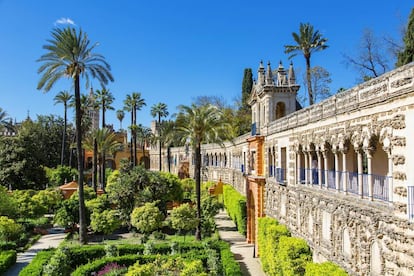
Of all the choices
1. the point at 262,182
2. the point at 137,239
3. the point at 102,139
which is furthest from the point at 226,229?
the point at 102,139

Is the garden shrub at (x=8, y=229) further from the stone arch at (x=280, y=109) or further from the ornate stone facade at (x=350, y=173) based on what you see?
the stone arch at (x=280, y=109)

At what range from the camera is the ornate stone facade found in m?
9.49

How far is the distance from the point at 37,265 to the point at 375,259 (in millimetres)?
17193

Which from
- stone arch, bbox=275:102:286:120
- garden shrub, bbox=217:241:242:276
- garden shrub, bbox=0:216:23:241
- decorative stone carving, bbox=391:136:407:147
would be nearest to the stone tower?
stone arch, bbox=275:102:286:120

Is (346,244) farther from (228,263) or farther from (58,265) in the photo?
(58,265)

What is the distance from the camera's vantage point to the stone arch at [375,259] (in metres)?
10.6

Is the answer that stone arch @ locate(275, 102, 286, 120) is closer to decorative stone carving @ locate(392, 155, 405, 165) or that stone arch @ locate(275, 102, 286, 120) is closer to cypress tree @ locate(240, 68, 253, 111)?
decorative stone carving @ locate(392, 155, 405, 165)

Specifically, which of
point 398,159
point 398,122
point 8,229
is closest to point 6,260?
point 8,229

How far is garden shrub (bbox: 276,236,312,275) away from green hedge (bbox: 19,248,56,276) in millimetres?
12266

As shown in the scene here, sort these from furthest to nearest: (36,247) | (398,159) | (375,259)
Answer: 1. (36,247)
2. (375,259)
3. (398,159)

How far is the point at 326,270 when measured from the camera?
1296 cm

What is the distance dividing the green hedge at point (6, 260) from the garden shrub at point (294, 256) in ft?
50.4

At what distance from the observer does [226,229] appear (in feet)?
117

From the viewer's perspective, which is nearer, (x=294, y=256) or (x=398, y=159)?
(x=398, y=159)
